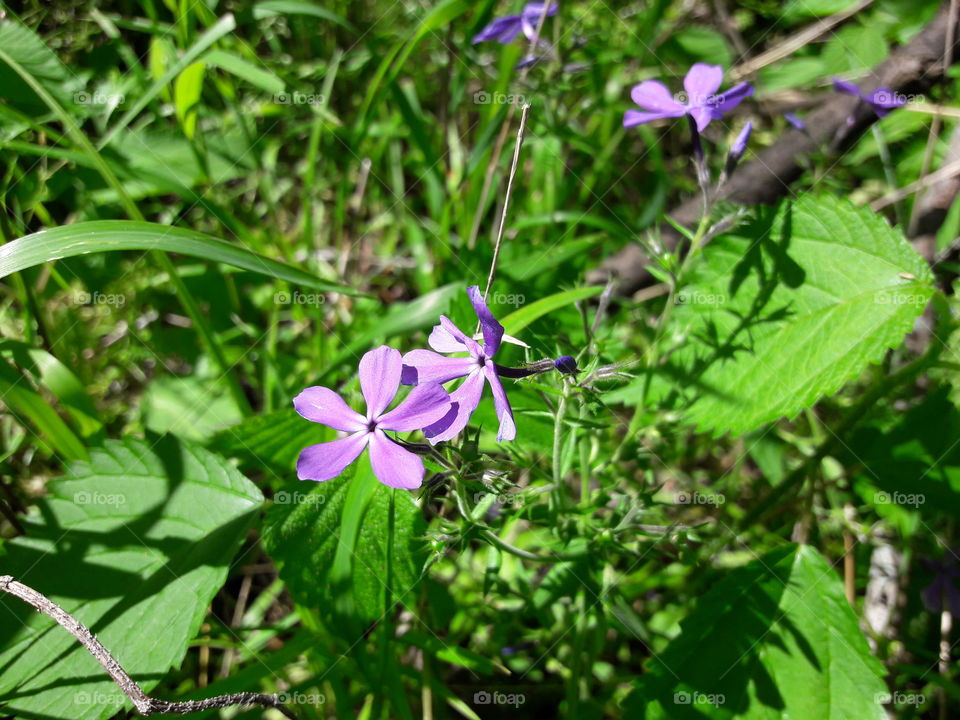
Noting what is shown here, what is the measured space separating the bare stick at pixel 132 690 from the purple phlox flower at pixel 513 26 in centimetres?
260

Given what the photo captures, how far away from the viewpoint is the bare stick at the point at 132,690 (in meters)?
1.75

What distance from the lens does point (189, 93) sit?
2.91m

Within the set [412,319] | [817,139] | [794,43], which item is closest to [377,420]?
[412,319]

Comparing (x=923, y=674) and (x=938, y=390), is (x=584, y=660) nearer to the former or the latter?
(x=923, y=674)

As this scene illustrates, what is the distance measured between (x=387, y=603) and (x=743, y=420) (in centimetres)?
131

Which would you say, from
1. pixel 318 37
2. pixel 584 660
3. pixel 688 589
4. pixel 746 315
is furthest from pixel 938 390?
pixel 318 37

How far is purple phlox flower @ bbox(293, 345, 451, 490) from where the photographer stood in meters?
1.49

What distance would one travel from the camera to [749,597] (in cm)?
231
